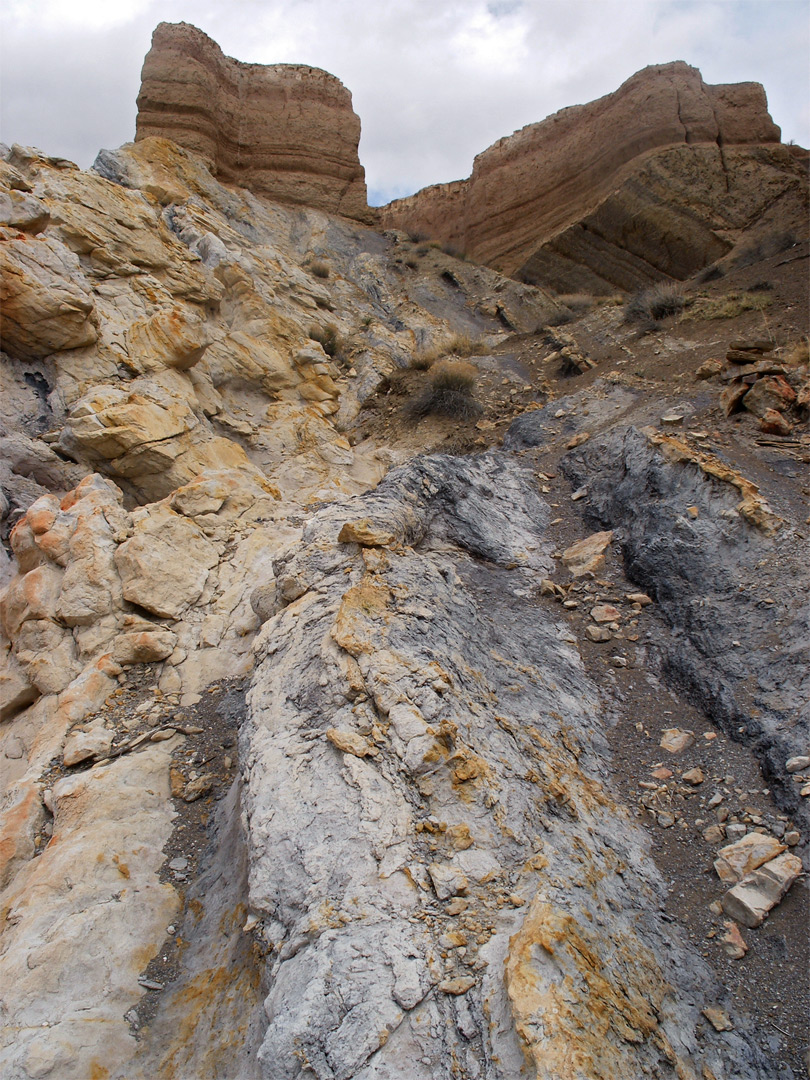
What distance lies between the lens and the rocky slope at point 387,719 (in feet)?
7.75

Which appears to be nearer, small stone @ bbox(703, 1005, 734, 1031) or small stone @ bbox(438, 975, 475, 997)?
small stone @ bbox(438, 975, 475, 997)

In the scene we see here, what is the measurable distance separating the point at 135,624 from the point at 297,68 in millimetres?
21415

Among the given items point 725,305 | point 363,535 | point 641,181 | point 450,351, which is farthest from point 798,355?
point 641,181

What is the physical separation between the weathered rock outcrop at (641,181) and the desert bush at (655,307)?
516 cm

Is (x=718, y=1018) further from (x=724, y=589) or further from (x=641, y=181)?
(x=641, y=181)

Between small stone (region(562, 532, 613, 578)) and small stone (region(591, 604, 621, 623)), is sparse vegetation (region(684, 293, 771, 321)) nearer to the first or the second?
small stone (region(562, 532, 613, 578))

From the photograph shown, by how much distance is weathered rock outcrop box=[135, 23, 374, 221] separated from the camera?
16.4m

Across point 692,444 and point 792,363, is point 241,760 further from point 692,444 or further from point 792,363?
point 792,363

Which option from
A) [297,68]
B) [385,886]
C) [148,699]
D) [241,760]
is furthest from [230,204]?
[385,886]

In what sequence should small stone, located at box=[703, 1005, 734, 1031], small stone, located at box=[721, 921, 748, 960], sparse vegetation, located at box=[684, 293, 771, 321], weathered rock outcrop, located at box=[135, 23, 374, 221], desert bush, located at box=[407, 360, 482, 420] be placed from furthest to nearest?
weathered rock outcrop, located at box=[135, 23, 374, 221], desert bush, located at box=[407, 360, 482, 420], sparse vegetation, located at box=[684, 293, 771, 321], small stone, located at box=[721, 921, 748, 960], small stone, located at box=[703, 1005, 734, 1031]

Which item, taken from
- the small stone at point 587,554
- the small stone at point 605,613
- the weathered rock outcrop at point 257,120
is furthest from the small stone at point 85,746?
the weathered rock outcrop at point 257,120

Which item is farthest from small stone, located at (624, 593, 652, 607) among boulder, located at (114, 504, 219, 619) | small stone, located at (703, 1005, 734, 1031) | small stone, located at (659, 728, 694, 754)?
boulder, located at (114, 504, 219, 619)

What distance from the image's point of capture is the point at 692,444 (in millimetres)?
6430

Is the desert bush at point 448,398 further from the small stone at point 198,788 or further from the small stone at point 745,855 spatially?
the small stone at point 745,855
